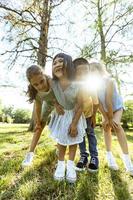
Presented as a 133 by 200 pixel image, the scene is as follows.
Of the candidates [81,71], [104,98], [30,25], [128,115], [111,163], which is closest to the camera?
[81,71]

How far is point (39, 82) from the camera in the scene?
3.11m

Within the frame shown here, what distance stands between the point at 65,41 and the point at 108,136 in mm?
7277

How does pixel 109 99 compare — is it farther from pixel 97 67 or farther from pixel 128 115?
pixel 128 115

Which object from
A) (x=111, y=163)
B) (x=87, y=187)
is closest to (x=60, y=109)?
(x=87, y=187)

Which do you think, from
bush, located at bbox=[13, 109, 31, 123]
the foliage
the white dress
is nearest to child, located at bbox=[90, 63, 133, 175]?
the white dress

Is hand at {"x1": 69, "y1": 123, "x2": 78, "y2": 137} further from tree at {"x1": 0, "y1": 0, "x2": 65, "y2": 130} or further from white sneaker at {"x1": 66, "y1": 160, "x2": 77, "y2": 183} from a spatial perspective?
tree at {"x1": 0, "y1": 0, "x2": 65, "y2": 130}

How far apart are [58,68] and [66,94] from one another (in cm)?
30

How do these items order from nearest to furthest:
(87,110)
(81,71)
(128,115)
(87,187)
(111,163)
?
(87,187), (81,71), (87,110), (111,163), (128,115)

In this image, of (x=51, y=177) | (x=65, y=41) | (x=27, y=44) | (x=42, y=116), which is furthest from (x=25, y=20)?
(x=51, y=177)

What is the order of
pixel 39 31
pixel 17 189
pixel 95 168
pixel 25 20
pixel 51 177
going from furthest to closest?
pixel 39 31 < pixel 25 20 < pixel 95 168 < pixel 51 177 < pixel 17 189

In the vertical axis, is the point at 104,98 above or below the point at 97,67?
below

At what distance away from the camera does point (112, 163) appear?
3678 millimetres

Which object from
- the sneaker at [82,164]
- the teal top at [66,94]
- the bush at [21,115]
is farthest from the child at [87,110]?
the bush at [21,115]

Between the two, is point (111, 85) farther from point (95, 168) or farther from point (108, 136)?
point (95, 168)
